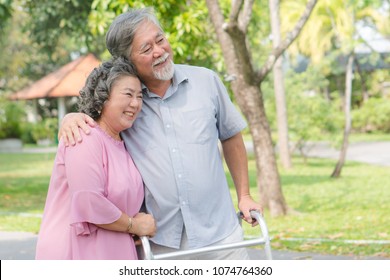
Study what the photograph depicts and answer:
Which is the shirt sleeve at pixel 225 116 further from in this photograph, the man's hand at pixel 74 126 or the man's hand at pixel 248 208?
the man's hand at pixel 74 126

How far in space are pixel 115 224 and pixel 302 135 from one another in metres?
17.2

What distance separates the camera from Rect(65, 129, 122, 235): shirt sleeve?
284cm

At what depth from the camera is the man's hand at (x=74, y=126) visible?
2.91 m

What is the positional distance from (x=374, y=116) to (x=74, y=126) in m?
33.0

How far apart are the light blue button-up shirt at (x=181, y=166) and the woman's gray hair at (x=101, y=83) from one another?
204 millimetres

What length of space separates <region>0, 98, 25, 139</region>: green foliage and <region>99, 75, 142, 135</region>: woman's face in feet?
100

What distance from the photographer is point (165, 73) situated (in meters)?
3.14

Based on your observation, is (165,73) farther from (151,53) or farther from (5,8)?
(5,8)

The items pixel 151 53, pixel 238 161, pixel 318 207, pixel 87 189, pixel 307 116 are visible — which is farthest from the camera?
pixel 307 116

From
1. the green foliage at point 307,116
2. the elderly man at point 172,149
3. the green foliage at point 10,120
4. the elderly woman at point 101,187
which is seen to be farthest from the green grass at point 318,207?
the green foliage at point 10,120

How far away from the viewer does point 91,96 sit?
3033 mm

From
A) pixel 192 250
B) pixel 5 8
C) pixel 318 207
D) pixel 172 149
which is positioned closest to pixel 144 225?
pixel 192 250

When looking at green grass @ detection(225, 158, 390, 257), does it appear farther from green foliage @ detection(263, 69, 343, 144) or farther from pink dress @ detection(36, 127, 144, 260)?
pink dress @ detection(36, 127, 144, 260)
